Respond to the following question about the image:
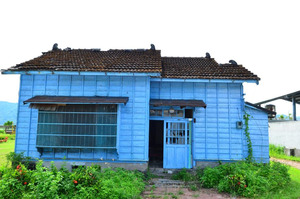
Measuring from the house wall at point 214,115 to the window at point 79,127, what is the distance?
2368 millimetres

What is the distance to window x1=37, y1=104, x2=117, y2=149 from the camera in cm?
750

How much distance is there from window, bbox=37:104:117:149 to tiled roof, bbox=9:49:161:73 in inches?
63.8

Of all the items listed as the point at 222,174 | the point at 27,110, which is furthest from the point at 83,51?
the point at 222,174

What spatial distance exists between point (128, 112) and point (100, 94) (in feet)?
4.68

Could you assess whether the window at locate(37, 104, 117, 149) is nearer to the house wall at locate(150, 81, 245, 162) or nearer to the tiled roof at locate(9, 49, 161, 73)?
the tiled roof at locate(9, 49, 161, 73)

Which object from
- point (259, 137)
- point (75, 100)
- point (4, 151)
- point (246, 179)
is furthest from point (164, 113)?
point (4, 151)

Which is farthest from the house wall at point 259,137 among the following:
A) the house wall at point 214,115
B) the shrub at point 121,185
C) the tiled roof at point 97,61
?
the shrub at point 121,185

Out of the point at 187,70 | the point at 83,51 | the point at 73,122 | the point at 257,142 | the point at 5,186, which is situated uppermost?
the point at 83,51

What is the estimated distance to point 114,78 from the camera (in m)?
8.05

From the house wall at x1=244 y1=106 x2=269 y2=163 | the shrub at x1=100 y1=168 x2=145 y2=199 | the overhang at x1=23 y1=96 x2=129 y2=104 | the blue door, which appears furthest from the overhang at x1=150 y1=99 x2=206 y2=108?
the shrub at x1=100 y1=168 x2=145 y2=199

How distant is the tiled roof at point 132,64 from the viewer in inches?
306

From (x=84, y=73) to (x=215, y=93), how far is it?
5804 mm

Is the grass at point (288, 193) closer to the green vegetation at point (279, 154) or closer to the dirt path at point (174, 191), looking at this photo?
the dirt path at point (174, 191)

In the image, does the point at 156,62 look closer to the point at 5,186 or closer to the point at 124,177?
the point at 124,177
